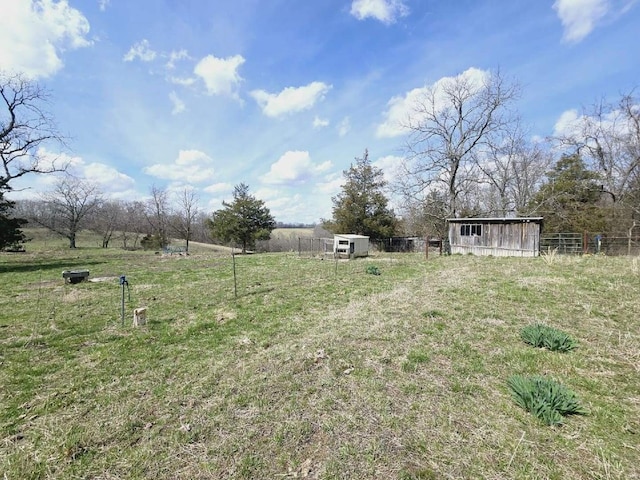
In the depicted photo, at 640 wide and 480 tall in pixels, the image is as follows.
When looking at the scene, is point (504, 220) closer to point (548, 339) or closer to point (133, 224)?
point (548, 339)

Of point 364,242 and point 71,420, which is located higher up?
point 364,242

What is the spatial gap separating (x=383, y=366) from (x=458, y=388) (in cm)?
91

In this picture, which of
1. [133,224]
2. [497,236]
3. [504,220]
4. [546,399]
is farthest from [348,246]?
[133,224]

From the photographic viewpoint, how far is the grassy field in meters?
2.33

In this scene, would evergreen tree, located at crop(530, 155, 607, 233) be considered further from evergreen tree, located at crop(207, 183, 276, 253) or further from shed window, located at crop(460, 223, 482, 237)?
evergreen tree, located at crop(207, 183, 276, 253)

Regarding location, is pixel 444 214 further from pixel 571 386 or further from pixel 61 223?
pixel 61 223

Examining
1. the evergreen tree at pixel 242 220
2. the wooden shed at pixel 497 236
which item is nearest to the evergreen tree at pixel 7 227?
the evergreen tree at pixel 242 220

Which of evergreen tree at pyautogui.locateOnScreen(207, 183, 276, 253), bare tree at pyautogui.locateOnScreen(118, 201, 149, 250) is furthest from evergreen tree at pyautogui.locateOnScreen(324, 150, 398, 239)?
bare tree at pyautogui.locateOnScreen(118, 201, 149, 250)

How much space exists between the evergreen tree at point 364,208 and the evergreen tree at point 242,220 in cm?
690

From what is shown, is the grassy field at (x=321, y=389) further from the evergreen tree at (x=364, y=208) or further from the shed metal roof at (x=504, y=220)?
the evergreen tree at (x=364, y=208)

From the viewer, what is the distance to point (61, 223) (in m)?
33.8

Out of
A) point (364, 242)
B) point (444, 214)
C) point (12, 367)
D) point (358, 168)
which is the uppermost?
point (358, 168)

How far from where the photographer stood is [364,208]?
1046 inches

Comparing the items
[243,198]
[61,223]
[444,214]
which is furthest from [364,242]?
[61,223]
